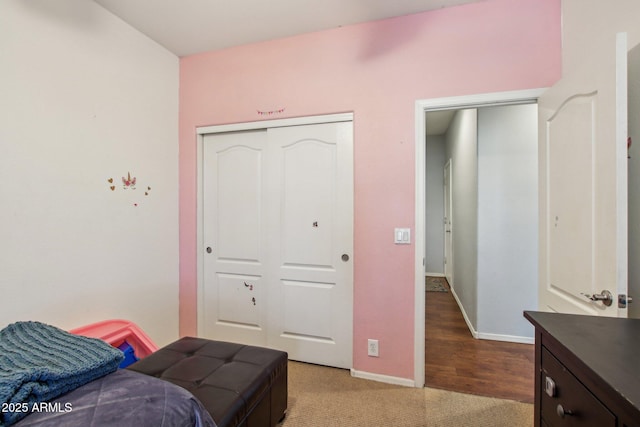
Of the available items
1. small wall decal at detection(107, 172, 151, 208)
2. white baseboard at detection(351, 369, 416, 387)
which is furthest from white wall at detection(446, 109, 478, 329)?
small wall decal at detection(107, 172, 151, 208)

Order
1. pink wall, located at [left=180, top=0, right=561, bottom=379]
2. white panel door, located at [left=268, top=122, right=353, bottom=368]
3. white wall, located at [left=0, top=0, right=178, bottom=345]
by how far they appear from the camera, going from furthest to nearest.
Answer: white panel door, located at [left=268, top=122, right=353, bottom=368] < pink wall, located at [left=180, top=0, right=561, bottom=379] < white wall, located at [left=0, top=0, right=178, bottom=345]

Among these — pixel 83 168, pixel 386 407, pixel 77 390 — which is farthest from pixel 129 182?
pixel 386 407

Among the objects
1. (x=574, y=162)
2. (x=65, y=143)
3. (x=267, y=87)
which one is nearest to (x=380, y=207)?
(x=574, y=162)

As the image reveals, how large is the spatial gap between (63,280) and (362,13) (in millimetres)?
2606

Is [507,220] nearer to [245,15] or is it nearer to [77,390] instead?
[245,15]

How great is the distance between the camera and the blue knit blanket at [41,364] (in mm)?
768

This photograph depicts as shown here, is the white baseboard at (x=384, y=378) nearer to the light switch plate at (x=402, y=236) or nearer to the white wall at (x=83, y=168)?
the light switch plate at (x=402, y=236)

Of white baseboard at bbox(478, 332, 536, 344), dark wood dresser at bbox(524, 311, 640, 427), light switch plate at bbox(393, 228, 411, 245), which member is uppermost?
light switch plate at bbox(393, 228, 411, 245)

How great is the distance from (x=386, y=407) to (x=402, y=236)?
1.10 metres

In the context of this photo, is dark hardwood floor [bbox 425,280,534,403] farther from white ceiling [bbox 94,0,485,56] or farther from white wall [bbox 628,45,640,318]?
white ceiling [bbox 94,0,485,56]

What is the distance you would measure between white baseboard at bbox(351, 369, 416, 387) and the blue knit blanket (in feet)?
5.32

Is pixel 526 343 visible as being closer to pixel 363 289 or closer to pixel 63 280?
pixel 363 289

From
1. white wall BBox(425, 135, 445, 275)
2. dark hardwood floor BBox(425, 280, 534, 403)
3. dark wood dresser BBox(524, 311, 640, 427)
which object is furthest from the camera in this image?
white wall BBox(425, 135, 445, 275)

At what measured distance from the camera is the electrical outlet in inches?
81.7
